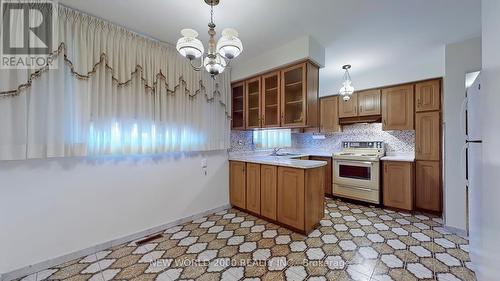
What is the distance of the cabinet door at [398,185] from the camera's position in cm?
307

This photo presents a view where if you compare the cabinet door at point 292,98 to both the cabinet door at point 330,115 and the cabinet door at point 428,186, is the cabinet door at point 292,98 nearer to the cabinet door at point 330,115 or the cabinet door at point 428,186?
the cabinet door at point 330,115

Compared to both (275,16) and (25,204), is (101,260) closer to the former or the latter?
(25,204)

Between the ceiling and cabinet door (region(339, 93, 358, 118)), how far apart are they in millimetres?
1291

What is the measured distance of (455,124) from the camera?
2.41 metres

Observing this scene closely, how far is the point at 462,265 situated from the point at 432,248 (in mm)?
283

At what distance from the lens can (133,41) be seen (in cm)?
228

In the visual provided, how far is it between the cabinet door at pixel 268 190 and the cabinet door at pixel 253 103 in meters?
0.73

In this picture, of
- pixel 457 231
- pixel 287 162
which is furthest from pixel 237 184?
pixel 457 231

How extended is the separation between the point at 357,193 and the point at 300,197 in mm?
1731

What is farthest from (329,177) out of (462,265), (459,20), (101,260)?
(101,260)

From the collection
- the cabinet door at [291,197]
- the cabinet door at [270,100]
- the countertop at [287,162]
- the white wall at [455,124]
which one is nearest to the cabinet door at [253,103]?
the cabinet door at [270,100]

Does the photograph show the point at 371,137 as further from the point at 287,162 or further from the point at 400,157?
the point at 287,162

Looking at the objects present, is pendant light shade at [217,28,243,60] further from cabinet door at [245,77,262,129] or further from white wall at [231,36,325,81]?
cabinet door at [245,77,262,129]

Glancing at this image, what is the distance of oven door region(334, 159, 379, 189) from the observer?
335cm
